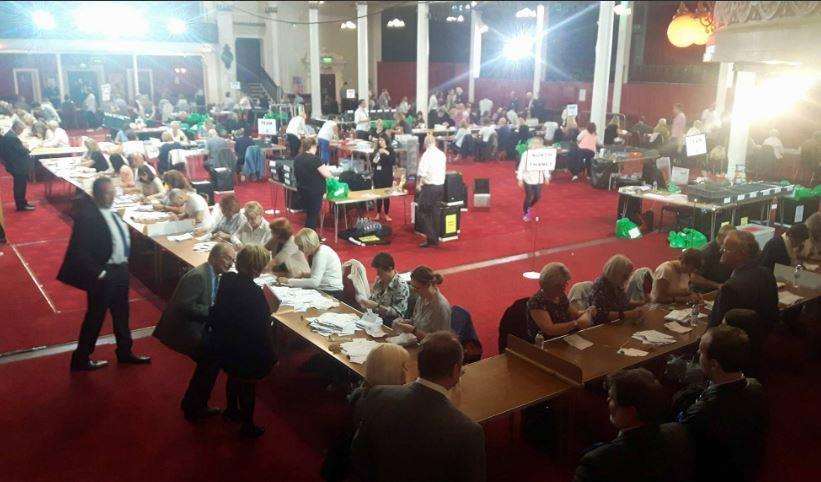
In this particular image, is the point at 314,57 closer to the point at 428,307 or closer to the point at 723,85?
the point at 723,85

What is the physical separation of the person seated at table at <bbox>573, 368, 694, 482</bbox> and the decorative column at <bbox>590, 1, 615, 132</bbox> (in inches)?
554

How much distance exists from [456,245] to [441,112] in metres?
12.1

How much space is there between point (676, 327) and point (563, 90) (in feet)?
67.6

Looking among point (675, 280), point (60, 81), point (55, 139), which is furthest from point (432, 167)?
point (60, 81)

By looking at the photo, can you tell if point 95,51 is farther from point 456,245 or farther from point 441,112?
point 456,245

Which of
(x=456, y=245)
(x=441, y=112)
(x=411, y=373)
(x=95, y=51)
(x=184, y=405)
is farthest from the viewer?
(x=95, y=51)

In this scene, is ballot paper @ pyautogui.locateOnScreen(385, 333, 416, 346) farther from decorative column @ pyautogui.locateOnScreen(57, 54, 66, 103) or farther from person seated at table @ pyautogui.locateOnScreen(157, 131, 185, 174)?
decorative column @ pyautogui.locateOnScreen(57, 54, 66, 103)

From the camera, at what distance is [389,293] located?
5.07 meters

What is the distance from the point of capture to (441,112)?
819 inches

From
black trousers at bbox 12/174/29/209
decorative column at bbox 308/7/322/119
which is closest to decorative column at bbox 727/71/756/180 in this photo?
black trousers at bbox 12/174/29/209

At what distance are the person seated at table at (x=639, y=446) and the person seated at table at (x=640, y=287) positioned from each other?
2866mm

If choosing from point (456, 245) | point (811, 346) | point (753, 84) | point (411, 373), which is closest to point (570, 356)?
point (411, 373)

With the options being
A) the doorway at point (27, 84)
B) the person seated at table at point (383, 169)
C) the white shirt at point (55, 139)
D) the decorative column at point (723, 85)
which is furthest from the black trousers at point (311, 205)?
the doorway at point (27, 84)

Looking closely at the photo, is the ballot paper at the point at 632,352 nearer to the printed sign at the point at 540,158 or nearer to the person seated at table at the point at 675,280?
the person seated at table at the point at 675,280
